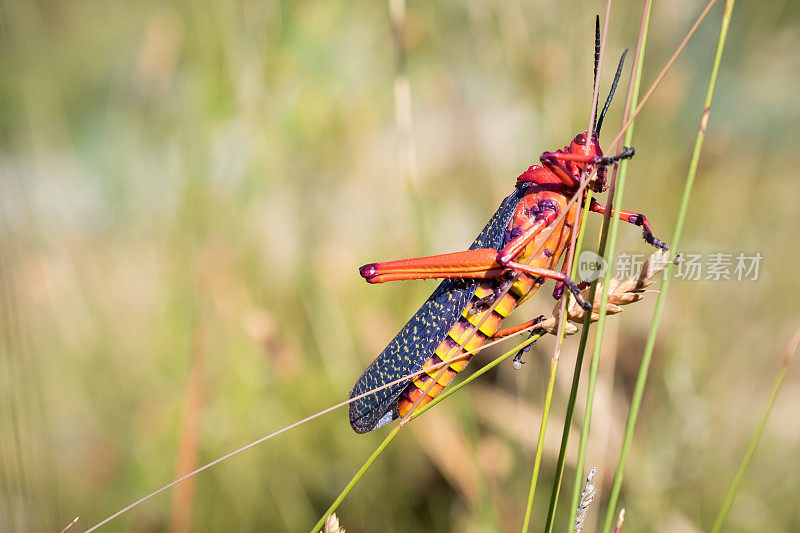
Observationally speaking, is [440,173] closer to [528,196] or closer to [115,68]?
[528,196]

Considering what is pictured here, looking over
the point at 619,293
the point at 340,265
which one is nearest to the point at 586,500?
the point at 619,293

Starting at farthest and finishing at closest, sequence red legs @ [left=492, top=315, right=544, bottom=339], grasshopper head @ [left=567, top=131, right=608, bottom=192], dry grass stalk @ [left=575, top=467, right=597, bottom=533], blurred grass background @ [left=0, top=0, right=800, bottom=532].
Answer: blurred grass background @ [left=0, top=0, right=800, bottom=532] → grasshopper head @ [left=567, top=131, right=608, bottom=192] → red legs @ [left=492, top=315, right=544, bottom=339] → dry grass stalk @ [left=575, top=467, right=597, bottom=533]

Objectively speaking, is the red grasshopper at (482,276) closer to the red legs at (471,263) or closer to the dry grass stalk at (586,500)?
the red legs at (471,263)

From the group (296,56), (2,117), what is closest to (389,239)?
(296,56)

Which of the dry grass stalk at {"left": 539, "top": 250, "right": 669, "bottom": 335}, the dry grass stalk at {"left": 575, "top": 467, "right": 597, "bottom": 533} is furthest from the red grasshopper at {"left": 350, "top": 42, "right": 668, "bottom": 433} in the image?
the dry grass stalk at {"left": 575, "top": 467, "right": 597, "bottom": 533}

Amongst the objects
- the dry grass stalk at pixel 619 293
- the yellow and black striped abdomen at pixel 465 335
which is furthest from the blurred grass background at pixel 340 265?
the dry grass stalk at pixel 619 293

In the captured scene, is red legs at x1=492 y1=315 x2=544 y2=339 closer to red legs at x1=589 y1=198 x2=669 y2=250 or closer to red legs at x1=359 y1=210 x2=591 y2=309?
red legs at x1=359 y1=210 x2=591 y2=309
